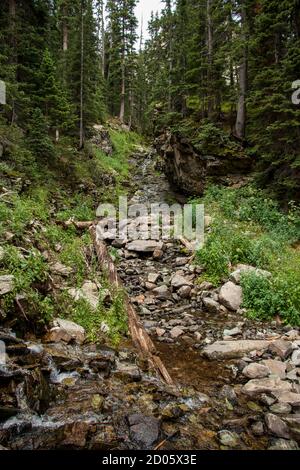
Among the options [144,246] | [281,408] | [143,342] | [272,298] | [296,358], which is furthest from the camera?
[144,246]

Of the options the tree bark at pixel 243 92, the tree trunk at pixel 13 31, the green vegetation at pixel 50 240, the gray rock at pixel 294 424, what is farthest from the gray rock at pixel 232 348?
the tree bark at pixel 243 92

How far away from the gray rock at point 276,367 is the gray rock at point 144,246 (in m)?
6.68

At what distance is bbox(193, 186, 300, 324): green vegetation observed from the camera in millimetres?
8211

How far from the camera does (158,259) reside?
469 inches

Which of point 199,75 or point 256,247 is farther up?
point 199,75

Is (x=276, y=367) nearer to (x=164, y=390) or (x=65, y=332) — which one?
(x=164, y=390)

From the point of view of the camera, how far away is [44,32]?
18312 mm

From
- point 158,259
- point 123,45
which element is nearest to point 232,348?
point 158,259

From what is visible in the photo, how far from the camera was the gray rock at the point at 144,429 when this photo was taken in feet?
12.9

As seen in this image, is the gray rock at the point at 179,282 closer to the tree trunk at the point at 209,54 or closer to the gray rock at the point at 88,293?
the gray rock at the point at 88,293

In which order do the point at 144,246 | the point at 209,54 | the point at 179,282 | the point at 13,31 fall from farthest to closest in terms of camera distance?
1. the point at 209,54
2. the point at 13,31
3. the point at 144,246
4. the point at 179,282

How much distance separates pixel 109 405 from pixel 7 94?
12462 millimetres

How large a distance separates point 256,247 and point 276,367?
467 cm
